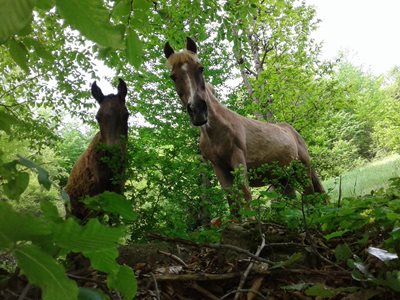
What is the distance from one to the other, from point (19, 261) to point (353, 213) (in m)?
1.90

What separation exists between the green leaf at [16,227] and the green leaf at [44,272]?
0.02m

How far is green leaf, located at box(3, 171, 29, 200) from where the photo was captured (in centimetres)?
86

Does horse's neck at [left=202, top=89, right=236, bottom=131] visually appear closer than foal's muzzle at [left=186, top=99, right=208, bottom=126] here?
No

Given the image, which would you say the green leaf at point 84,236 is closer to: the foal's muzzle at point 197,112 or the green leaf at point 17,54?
the green leaf at point 17,54

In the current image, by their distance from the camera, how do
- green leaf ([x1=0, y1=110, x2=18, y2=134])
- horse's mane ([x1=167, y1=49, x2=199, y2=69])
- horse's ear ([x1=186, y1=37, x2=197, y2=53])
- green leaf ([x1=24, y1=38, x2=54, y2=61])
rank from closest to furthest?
green leaf ([x1=0, y1=110, x2=18, y2=134]) → green leaf ([x1=24, y1=38, x2=54, y2=61]) → horse's mane ([x1=167, y1=49, x2=199, y2=69]) → horse's ear ([x1=186, y1=37, x2=197, y2=53])

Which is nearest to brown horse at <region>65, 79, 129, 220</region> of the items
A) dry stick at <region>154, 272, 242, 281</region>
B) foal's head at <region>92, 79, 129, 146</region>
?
foal's head at <region>92, 79, 129, 146</region>

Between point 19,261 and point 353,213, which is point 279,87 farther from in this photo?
point 19,261

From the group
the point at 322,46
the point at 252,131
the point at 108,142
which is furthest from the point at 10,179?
the point at 322,46

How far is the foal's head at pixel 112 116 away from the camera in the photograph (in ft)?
15.5

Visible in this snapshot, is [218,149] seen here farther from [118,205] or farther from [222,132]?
[118,205]

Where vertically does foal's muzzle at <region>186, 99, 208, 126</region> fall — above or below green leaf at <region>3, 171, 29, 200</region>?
above

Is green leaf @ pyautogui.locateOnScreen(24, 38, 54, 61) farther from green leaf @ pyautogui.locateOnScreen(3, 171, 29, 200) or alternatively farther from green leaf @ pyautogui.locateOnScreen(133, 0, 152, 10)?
green leaf @ pyautogui.locateOnScreen(3, 171, 29, 200)

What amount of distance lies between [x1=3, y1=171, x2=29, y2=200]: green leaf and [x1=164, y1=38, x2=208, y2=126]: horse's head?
12.1 feet

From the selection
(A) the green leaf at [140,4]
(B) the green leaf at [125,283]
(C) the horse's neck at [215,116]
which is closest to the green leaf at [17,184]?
(B) the green leaf at [125,283]
